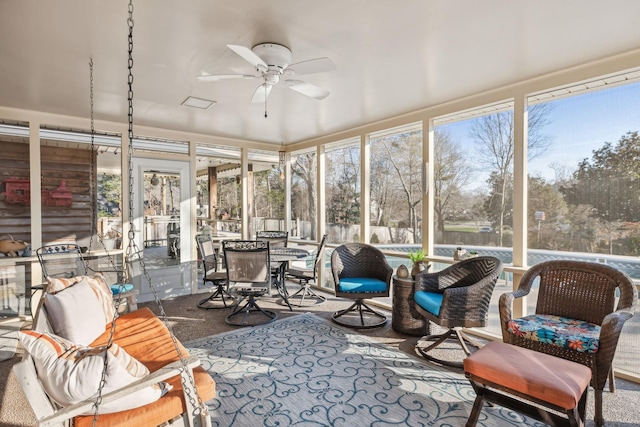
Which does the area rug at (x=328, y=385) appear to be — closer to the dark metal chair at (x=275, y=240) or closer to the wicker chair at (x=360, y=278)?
the wicker chair at (x=360, y=278)

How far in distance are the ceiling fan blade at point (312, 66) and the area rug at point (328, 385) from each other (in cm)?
256

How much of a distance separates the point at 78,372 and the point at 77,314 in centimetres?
127

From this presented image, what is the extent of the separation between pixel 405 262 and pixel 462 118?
2110mm

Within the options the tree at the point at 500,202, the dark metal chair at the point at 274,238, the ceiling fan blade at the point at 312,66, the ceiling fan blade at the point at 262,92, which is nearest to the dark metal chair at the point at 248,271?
the dark metal chair at the point at 274,238

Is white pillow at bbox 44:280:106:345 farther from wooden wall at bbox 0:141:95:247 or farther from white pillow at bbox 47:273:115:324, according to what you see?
wooden wall at bbox 0:141:95:247

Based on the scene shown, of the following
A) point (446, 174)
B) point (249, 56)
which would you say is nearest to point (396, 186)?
point (446, 174)

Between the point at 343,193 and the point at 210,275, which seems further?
the point at 343,193

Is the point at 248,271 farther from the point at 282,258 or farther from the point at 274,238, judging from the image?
the point at 274,238

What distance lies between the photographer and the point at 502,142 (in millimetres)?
3883

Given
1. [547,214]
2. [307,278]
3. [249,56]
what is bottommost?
[307,278]

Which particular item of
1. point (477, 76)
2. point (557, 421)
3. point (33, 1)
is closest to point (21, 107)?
point (33, 1)

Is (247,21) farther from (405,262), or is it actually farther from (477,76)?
(405,262)

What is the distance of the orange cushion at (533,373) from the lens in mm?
1787

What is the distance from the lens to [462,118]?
4242 mm
